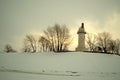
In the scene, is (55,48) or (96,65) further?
(55,48)

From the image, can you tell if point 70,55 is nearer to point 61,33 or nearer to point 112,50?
point 61,33

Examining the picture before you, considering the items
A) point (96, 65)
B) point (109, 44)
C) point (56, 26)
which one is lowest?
point (96, 65)

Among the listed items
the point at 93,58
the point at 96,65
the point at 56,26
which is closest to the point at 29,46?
the point at 56,26

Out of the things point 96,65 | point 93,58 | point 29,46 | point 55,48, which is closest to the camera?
point 96,65

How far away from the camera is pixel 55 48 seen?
35562 millimetres

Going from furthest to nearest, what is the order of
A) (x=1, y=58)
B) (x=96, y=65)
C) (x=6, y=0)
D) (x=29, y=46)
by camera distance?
(x=29, y=46) → (x=1, y=58) → (x=96, y=65) → (x=6, y=0)

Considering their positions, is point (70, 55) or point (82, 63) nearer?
point (82, 63)

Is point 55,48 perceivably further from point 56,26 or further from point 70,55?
point 70,55

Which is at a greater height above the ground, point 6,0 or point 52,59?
point 6,0

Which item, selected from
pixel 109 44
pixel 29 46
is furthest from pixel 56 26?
pixel 109 44

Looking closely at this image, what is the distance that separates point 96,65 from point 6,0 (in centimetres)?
1026

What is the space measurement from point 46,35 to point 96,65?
657 inches

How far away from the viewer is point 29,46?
39.3 metres

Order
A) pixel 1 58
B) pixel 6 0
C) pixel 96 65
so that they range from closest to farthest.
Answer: pixel 6 0 < pixel 96 65 < pixel 1 58
